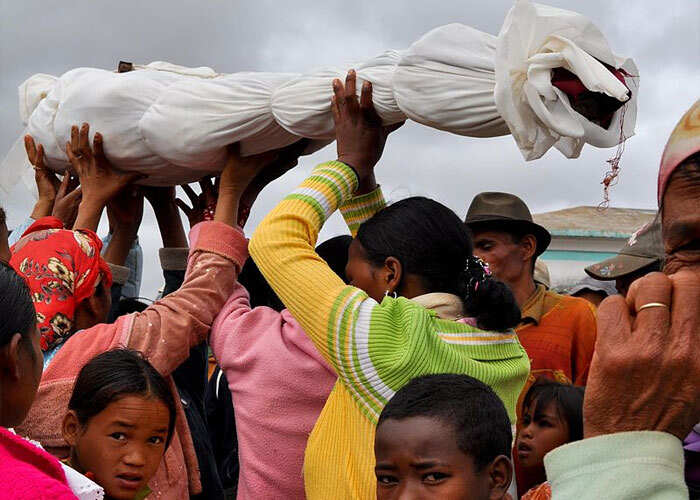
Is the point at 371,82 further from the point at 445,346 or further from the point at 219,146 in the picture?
the point at 445,346

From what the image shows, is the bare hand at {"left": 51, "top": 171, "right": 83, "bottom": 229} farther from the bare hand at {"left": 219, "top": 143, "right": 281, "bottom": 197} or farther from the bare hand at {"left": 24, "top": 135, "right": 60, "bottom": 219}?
the bare hand at {"left": 219, "top": 143, "right": 281, "bottom": 197}

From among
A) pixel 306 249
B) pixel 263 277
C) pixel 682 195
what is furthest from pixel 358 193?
pixel 682 195

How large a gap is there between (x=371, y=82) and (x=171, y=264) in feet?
4.27

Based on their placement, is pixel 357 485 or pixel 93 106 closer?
pixel 357 485

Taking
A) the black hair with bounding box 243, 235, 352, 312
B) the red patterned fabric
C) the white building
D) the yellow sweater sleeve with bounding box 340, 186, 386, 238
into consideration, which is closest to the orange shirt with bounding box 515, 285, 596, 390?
the red patterned fabric

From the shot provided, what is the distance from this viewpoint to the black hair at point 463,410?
6.43ft

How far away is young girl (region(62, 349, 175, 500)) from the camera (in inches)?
96.3

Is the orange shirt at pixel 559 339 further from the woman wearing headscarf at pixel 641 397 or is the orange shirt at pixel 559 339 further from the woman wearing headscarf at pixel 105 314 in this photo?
the woman wearing headscarf at pixel 641 397

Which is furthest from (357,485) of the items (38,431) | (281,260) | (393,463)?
(38,431)

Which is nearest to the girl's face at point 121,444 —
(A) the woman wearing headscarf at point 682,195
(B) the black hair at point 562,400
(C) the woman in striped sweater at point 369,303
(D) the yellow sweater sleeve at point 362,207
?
(C) the woman in striped sweater at point 369,303

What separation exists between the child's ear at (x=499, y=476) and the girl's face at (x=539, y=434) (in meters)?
1.25

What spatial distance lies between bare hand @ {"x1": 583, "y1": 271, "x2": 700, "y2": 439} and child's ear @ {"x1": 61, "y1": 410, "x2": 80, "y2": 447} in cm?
162

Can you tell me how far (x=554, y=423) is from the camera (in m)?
3.22

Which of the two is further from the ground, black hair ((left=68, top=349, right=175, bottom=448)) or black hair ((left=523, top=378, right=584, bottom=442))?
black hair ((left=68, top=349, right=175, bottom=448))
